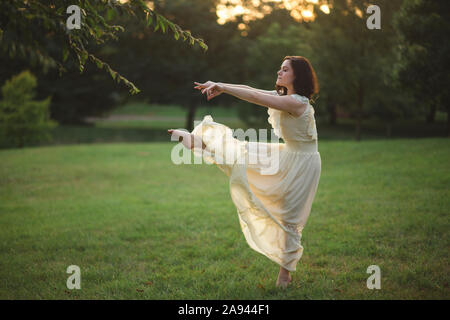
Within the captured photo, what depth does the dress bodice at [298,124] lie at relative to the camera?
3.59 metres

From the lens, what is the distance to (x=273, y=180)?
390cm

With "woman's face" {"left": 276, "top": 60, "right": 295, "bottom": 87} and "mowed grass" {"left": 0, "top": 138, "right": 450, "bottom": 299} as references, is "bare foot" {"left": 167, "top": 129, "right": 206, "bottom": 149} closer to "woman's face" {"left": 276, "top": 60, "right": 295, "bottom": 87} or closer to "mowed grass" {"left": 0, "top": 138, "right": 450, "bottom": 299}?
"woman's face" {"left": 276, "top": 60, "right": 295, "bottom": 87}

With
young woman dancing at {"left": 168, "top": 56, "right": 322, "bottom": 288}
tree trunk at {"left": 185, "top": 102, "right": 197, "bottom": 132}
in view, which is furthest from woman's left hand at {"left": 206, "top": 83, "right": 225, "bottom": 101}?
tree trunk at {"left": 185, "top": 102, "right": 197, "bottom": 132}

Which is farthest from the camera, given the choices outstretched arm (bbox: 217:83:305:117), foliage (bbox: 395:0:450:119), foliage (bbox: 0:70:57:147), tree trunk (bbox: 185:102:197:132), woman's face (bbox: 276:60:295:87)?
tree trunk (bbox: 185:102:197:132)

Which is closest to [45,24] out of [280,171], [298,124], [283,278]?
[298,124]

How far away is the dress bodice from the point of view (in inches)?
141

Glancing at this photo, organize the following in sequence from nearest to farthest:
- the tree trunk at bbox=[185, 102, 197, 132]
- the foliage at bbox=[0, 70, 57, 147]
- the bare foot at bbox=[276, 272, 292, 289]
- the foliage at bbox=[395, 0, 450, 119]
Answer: the bare foot at bbox=[276, 272, 292, 289] → the foliage at bbox=[395, 0, 450, 119] → the foliage at bbox=[0, 70, 57, 147] → the tree trunk at bbox=[185, 102, 197, 132]

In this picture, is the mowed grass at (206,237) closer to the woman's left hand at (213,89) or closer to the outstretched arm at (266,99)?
the outstretched arm at (266,99)

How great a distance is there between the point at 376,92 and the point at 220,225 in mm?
13825

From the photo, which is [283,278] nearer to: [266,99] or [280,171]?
[280,171]

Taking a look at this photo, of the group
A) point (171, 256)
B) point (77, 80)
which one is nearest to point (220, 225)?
point (171, 256)

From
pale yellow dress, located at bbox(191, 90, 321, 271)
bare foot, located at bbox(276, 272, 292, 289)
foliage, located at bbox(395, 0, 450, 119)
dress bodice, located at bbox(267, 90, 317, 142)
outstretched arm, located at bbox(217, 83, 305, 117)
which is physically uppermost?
foliage, located at bbox(395, 0, 450, 119)

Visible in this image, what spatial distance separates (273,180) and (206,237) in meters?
2.27

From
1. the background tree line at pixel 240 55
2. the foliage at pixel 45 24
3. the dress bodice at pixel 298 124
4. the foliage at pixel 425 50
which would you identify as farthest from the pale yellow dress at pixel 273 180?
the foliage at pixel 425 50
